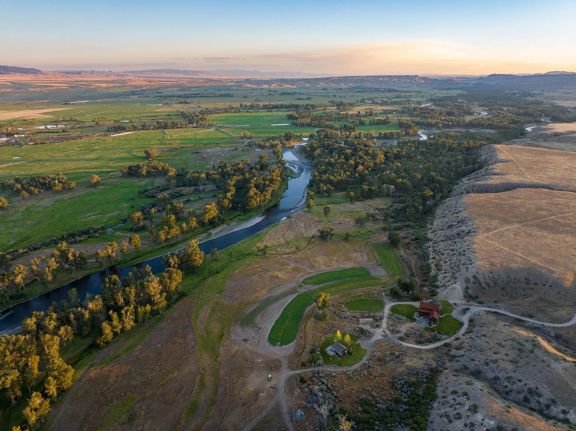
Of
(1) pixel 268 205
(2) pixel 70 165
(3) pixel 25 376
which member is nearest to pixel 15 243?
(3) pixel 25 376

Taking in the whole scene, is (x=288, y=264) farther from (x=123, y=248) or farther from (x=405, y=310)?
(x=123, y=248)

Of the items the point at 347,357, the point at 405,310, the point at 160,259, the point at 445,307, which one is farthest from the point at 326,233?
the point at 347,357

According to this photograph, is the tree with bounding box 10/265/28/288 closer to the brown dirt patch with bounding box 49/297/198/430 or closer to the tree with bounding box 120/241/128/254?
the tree with bounding box 120/241/128/254

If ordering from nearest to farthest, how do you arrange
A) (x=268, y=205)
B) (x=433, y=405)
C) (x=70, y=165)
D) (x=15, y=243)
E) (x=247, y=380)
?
1. (x=433, y=405)
2. (x=247, y=380)
3. (x=15, y=243)
4. (x=268, y=205)
5. (x=70, y=165)

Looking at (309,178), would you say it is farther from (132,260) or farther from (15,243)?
(15,243)

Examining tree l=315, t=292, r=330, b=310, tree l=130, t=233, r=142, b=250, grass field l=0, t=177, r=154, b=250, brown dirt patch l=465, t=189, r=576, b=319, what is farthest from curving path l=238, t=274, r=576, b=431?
grass field l=0, t=177, r=154, b=250

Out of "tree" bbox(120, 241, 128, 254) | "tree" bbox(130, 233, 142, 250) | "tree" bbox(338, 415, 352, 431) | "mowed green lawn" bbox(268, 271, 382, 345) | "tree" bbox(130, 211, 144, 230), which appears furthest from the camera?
"tree" bbox(130, 211, 144, 230)
